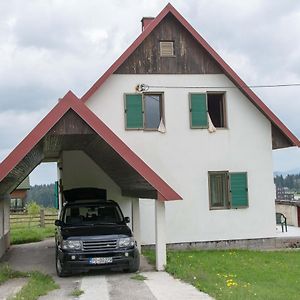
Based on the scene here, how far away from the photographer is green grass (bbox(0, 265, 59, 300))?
10500mm

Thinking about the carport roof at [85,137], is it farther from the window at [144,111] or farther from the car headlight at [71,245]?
the window at [144,111]

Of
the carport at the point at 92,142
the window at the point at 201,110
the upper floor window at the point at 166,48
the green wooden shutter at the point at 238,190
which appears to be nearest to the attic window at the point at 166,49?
the upper floor window at the point at 166,48

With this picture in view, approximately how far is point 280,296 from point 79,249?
4.97m

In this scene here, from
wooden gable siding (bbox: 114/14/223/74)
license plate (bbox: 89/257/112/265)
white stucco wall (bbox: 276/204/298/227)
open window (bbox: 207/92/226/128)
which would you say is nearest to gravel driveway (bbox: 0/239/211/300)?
license plate (bbox: 89/257/112/265)

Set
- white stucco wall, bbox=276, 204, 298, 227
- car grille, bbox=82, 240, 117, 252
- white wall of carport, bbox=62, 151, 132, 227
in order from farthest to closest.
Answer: white stucco wall, bbox=276, 204, 298, 227
white wall of carport, bbox=62, 151, 132, 227
car grille, bbox=82, 240, 117, 252

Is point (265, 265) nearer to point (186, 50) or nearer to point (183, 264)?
point (183, 264)

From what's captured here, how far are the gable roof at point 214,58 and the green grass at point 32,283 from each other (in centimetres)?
685

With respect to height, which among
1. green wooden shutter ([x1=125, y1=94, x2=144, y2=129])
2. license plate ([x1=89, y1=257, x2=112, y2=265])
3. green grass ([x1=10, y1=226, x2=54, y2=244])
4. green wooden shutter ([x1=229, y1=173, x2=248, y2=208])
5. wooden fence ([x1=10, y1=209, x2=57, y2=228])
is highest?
green wooden shutter ([x1=125, y1=94, x2=144, y2=129])

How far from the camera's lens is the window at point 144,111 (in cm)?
1888

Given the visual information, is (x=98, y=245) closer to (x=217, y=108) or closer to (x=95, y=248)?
(x=95, y=248)

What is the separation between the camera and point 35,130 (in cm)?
1245

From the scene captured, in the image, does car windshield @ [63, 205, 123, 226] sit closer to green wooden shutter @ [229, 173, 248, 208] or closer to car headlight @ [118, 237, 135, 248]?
car headlight @ [118, 237, 135, 248]

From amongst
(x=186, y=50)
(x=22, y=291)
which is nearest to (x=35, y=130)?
(x=22, y=291)

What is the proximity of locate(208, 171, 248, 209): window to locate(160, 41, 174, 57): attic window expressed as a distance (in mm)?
4548
